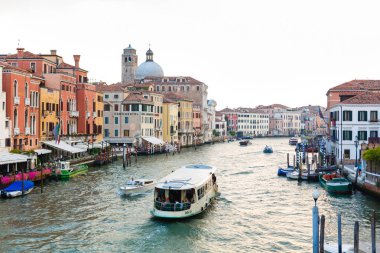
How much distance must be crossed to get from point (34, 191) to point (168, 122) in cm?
4089

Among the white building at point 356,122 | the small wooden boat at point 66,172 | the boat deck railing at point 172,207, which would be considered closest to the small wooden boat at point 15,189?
the small wooden boat at point 66,172

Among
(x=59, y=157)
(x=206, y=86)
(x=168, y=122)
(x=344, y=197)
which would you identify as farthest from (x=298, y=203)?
(x=206, y=86)

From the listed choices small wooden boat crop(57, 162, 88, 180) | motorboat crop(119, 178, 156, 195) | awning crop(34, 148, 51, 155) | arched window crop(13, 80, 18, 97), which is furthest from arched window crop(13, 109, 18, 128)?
motorboat crop(119, 178, 156, 195)

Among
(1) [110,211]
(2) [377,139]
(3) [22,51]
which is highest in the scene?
(3) [22,51]

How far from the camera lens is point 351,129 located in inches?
1321

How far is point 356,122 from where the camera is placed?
110ft

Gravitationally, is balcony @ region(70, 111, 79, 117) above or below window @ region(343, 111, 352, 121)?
above

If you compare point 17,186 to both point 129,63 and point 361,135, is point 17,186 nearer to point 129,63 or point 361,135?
point 361,135

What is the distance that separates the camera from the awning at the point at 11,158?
26.2 m

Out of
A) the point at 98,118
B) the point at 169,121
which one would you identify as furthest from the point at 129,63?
the point at 98,118

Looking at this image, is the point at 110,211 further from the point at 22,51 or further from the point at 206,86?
the point at 206,86

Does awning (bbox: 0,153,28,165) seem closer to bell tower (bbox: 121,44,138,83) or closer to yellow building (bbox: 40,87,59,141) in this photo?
yellow building (bbox: 40,87,59,141)

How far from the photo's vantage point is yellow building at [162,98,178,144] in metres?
65.6

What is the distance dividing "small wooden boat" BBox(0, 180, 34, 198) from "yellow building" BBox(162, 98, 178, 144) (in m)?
41.0
